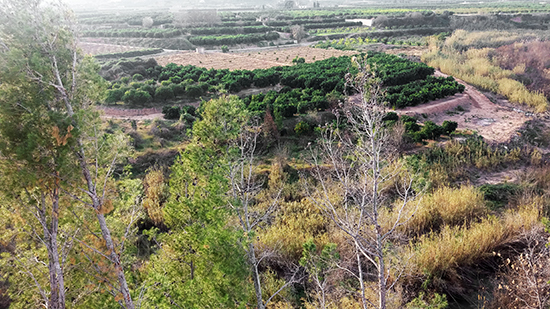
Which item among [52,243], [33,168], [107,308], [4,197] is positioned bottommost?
[107,308]

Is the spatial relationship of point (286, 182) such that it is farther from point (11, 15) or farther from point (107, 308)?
point (11, 15)

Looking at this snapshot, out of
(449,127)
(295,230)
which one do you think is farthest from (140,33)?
(295,230)

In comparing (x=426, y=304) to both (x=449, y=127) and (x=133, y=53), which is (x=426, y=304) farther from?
(x=133, y=53)

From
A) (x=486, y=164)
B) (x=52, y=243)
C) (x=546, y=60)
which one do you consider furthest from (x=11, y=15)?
(x=546, y=60)

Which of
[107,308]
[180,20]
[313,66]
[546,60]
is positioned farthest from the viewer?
[180,20]

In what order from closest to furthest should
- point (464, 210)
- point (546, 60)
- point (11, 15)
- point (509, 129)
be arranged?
1. point (11, 15)
2. point (464, 210)
3. point (509, 129)
4. point (546, 60)

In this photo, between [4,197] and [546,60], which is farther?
[546,60]
